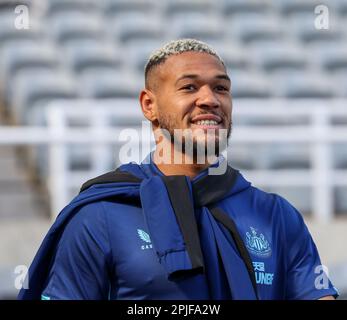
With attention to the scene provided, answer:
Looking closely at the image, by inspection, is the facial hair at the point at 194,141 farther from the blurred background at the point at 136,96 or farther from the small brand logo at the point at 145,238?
the blurred background at the point at 136,96

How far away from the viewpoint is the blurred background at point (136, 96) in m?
7.67

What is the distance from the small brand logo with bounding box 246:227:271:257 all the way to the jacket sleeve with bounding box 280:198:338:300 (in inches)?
3.1

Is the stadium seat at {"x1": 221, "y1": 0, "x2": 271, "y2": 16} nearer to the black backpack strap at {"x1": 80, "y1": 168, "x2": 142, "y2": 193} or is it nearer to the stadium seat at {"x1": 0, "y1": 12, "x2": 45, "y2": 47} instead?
the stadium seat at {"x1": 0, "y1": 12, "x2": 45, "y2": 47}

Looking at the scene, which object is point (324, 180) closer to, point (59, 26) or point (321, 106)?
point (321, 106)

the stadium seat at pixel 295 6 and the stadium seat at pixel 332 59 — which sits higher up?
the stadium seat at pixel 295 6

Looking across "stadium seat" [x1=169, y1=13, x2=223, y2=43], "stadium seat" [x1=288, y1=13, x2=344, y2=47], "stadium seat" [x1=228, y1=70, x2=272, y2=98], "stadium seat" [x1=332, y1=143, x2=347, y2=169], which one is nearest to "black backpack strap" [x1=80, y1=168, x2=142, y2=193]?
"stadium seat" [x1=332, y1=143, x2=347, y2=169]

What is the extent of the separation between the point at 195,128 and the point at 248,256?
38cm

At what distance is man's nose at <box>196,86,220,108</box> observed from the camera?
302cm

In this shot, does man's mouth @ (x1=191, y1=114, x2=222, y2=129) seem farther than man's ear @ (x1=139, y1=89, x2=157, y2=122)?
No

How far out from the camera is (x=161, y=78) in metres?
3.13

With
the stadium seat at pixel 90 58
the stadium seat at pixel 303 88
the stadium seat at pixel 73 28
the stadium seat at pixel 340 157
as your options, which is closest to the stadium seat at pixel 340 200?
the stadium seat at pixel 340 157

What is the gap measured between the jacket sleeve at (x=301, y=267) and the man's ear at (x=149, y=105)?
18.8 inches

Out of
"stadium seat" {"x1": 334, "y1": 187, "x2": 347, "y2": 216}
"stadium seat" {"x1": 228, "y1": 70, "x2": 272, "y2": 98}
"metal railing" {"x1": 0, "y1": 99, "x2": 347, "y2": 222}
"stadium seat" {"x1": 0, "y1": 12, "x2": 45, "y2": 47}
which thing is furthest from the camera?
"stadium seat" {"x1": 0, "y1": 12, "x2": 45, "y2": 47}

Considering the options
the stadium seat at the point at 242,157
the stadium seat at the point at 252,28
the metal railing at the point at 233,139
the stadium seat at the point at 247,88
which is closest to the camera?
the metal railing at the point at 233,139
